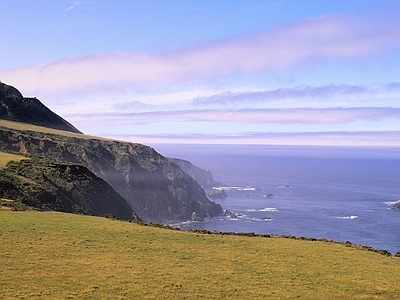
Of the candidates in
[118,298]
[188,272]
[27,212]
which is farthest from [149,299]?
[27,212]

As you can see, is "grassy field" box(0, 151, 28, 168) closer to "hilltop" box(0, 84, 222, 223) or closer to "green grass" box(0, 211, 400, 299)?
"hilltop" box(0, 84, 222, 223)

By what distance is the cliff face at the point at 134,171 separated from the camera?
109 m

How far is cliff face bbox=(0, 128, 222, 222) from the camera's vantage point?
108713 millimetres

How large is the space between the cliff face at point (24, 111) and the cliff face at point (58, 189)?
78.2 metres

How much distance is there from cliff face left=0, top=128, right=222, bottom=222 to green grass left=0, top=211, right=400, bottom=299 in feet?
233

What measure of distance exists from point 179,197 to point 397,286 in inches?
5613

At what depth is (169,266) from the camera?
29906mm

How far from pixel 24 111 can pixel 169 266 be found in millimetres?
141827

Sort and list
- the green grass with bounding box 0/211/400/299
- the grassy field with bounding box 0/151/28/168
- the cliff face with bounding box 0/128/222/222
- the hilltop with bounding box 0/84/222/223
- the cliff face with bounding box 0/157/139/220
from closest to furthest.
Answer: the green grass with bounding box 0/211/400/299
the cliff face with bounding box 0/157/139/220
the grassy field with bounding box 0/151/28/168
the cliff face with bounding box 0/128/222/222
the hilltop with bounding box 0/84/222/223

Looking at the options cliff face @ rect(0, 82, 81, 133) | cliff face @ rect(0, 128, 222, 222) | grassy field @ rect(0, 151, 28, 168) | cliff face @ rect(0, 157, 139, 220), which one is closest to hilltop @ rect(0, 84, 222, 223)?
cliff face @ rect(0, 128, 222, 222)

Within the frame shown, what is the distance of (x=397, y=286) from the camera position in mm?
28453

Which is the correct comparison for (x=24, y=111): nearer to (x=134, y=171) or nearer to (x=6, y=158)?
(x=134, y=171)

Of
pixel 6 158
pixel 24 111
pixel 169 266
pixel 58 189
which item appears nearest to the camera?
pixel 169 266

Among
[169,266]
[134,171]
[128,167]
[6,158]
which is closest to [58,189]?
[6,158]
